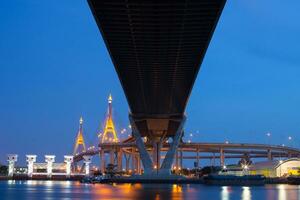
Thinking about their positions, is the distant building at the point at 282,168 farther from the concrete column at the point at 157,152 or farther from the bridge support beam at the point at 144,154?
the bridge support beam at the point at 144,154

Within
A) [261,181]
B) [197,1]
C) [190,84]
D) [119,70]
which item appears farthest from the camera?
[261,181]

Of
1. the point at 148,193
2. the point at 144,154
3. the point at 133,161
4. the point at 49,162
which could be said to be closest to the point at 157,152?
the point at 144,154

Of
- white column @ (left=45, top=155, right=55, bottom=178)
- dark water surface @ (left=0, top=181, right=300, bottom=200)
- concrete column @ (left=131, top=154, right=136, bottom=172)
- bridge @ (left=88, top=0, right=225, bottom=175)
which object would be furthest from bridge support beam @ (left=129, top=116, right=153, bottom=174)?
concrete column @ (left=131, top=154, right=136, bottom=172)

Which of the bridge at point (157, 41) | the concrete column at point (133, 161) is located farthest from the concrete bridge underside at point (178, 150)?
the bridge at point (157, 41)

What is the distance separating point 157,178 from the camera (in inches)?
3287

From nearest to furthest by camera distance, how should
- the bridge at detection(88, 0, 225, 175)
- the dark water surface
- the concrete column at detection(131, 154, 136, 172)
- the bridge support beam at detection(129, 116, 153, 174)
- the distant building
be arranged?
the bridge at detection(88, 0, 225, 175), the dark water surface, the bridge support beam at detection(129, 116, 153, 174), the distant building, the concrete column at detection(131, 154, 136, 172)

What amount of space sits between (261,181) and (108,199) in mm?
51815

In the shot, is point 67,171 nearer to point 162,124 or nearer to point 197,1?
point 162,124

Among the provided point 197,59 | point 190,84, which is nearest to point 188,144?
point 190,84

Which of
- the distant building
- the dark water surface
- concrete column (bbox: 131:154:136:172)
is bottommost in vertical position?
the dark water surface

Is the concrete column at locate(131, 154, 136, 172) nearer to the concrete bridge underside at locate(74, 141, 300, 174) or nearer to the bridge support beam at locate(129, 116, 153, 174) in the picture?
the concrete bridge underside at locate(74, 141, 300, 174)

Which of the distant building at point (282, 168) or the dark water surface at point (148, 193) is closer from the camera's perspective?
the dark water surface at point (148, 193)

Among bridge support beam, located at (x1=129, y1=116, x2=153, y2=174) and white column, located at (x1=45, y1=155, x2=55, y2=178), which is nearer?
bridge support beam, located at (x1=129, y1=116, x2=153, y2=174)

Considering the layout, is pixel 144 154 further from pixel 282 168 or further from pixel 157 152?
pixel 282 168
